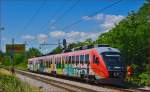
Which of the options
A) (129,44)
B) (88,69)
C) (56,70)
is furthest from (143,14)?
(88,69)

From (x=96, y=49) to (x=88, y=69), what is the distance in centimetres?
222

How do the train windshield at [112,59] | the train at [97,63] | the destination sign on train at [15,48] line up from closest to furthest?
the train at [97,63], the train windshield at [112,59], the destination sign on train at [15,48]

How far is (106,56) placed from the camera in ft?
101

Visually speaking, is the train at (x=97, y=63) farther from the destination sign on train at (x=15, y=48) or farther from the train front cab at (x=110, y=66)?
the destination sign on train at (x=15, y=48)

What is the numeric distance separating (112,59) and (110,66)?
684 millimetres

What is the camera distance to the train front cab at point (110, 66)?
29.9m

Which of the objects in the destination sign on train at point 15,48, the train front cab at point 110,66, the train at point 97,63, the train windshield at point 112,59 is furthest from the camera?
the destination sign on train at point 15,48

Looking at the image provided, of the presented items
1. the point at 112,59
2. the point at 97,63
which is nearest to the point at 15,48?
the point at 97,63

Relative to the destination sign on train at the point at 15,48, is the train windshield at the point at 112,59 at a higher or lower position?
lower

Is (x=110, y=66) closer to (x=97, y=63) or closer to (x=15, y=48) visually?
(x=97, y=63)

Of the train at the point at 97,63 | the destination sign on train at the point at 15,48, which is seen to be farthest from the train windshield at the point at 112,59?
the destination sign on train at the point at 15,48

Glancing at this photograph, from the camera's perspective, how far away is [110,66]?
98.9 ft

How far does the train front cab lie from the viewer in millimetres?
29906

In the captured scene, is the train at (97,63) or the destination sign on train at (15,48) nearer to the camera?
the train at (97,63)
